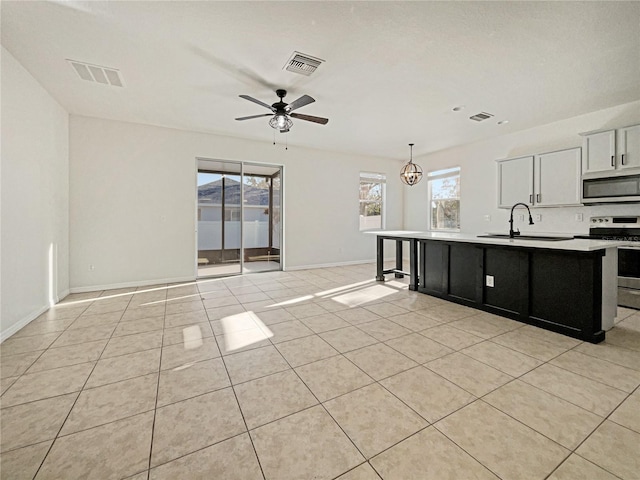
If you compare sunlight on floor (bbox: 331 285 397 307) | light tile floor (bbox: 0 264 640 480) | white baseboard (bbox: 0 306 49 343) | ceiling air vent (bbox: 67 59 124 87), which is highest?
ceiling air vent (bbox: 67 59 124 87)

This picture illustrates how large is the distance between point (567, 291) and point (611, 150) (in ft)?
8.40

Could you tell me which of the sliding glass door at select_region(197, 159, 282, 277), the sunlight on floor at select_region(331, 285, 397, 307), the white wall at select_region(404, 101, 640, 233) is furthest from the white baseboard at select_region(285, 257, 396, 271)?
the sunlight on floor at select_region(331, 285, 397, 307)

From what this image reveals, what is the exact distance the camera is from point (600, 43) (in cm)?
271

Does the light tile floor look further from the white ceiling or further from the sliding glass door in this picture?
the sliding glass door

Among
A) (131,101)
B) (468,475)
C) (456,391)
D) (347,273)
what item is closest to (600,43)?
(456,391)

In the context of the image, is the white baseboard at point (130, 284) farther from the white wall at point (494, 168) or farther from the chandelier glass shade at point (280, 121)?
the white wall at point (494, 168)

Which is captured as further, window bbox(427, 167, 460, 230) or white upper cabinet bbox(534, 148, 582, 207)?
window bbox(427, 167, 460, 230)

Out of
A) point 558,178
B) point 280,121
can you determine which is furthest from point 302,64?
point 558,178

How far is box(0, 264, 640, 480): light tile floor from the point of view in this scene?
1.35m

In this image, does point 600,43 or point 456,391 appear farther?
point 600,43

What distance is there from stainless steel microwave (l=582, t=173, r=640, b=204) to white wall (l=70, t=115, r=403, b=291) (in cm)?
Answer: 491

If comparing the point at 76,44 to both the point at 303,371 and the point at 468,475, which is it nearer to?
the point at 303,371

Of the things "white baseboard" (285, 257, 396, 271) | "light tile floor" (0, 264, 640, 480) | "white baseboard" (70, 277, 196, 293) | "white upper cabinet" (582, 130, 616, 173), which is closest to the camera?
→ "light tile floor" (0, 264, 640, 480)

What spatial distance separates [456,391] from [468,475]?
682 mm
